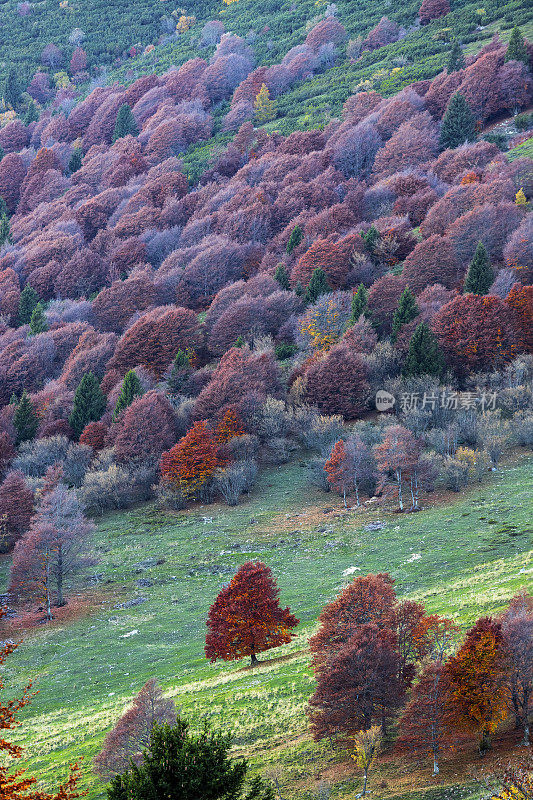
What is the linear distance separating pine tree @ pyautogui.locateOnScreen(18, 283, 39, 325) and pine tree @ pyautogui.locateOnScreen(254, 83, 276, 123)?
7711 cm

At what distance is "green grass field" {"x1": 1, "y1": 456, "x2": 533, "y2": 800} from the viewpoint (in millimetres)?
31297

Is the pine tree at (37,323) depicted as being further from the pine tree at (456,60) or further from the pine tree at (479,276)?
the pine tree at (456,60)

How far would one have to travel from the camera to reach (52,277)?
439 feet

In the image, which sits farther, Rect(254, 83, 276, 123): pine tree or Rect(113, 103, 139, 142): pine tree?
Rect(113, 103, 139, 142): pine tree

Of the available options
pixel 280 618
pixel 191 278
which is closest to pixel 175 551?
pixel 280 618

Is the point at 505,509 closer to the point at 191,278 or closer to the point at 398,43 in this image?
the point at 191,278

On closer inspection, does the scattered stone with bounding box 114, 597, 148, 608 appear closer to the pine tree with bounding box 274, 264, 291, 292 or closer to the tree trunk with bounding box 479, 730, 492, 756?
the tree trunk with bounding box 479, 730, 492, 756

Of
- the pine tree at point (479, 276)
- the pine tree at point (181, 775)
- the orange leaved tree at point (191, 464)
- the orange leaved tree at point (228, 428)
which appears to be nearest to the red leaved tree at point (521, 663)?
the pine tree at point (181, 775)

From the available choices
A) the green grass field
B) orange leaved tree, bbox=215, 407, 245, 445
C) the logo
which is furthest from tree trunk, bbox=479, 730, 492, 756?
the logo

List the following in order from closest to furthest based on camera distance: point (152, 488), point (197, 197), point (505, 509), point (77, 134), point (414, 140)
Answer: point (505, 509) < point (152, 488) < point (414, 140) < point (197, 197) < point (77, 134)

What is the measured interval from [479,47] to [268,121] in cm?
5039

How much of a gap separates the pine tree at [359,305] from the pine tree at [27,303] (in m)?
61.9

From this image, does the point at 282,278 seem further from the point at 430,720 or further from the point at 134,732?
the point at 430,720

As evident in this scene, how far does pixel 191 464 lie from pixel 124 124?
132 meters
